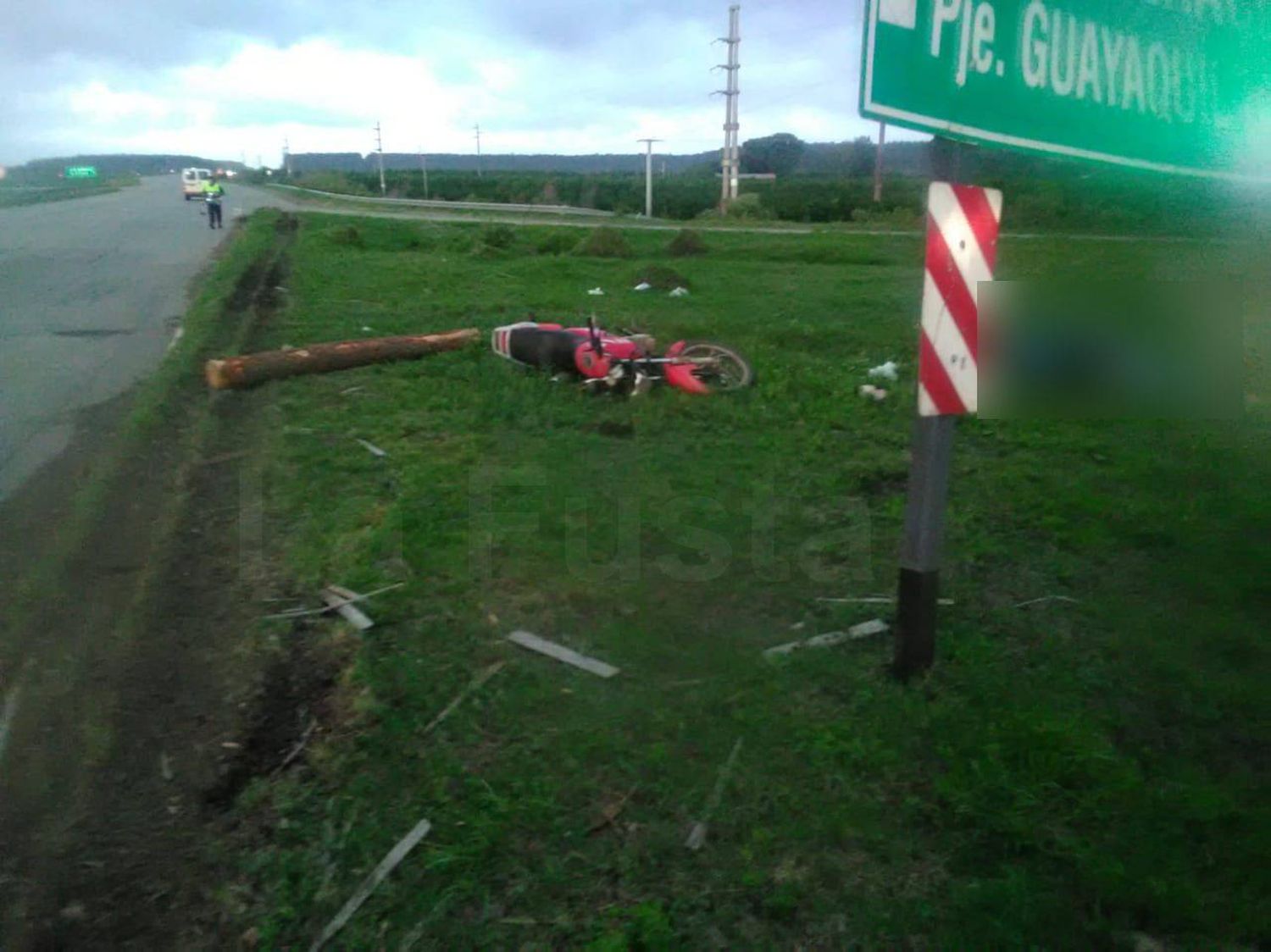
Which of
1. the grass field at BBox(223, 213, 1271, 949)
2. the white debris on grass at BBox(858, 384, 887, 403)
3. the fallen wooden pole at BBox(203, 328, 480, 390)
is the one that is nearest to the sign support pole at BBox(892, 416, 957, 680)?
the grass field at BBox(223, 213, 1271, 949)

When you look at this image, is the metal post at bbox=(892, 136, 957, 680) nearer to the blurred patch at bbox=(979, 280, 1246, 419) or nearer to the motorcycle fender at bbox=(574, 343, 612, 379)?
the blurred patch at bbox=(979, 280, 1246, 419)

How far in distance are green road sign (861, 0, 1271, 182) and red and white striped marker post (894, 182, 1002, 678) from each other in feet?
0.93

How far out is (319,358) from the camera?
9.60m

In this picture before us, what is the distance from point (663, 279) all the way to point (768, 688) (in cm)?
1277

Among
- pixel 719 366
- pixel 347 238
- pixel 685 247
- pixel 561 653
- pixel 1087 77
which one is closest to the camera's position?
pixel 1087 77

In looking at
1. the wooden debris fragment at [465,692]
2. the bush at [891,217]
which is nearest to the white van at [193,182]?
the bush at [891,217]

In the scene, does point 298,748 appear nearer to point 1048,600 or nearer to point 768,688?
point 768,688

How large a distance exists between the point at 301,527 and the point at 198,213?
37.7 metres

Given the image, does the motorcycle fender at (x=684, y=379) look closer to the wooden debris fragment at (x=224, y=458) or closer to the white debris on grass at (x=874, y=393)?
the white debris on grass at (x=874, y=393)

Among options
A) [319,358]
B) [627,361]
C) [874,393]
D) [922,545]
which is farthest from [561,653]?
[319,358]

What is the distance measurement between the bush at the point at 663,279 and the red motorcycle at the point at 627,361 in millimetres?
6690

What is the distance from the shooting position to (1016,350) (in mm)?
4504

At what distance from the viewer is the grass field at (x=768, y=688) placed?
9.59 ft

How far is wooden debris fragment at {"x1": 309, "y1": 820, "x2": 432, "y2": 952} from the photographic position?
2.85 m
